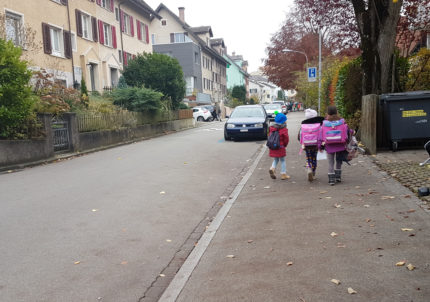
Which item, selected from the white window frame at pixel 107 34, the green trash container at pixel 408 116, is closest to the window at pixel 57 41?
A: the white window frame at pixel 107 34

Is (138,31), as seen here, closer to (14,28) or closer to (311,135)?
(14,28)

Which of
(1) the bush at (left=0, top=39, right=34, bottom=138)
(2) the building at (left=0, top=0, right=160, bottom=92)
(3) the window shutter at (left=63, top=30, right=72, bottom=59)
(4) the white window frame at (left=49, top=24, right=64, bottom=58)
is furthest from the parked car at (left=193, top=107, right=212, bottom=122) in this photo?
(1) the bush at (left=0, top=39, right=34, bottom=138)

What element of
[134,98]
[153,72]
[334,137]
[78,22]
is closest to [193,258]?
[334,137]

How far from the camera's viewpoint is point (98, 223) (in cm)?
622

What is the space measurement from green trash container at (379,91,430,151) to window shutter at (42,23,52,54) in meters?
17.9

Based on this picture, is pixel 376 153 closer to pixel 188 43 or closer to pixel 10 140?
pixel 10 140

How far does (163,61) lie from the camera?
29.2m

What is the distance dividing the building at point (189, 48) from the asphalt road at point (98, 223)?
40.3 m

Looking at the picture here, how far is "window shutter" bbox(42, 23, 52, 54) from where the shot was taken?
22.4 m

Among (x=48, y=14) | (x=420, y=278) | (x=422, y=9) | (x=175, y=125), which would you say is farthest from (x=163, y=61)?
(x=420, y=278)

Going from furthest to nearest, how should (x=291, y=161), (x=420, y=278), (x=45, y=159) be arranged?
(x=45, y=159), (x=291, y=161), (x=420, y=278)

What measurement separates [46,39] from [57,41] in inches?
72.8

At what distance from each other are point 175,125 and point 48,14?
11035 millimetres

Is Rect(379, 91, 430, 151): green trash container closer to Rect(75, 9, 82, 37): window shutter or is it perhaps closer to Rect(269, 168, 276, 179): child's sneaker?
Rect(269, 168, 276, 179): child's sneaker
